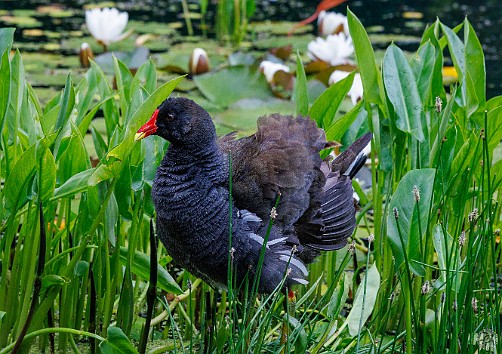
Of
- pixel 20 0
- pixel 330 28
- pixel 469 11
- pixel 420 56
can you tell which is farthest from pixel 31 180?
pixel 469 11

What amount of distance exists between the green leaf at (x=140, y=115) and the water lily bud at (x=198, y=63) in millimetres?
2478

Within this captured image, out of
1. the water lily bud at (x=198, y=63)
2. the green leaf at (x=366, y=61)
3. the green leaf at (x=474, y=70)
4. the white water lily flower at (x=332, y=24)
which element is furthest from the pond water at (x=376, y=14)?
the green leaf at (x=366, y=61)

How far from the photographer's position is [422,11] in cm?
576

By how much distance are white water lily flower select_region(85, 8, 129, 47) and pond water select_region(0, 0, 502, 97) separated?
61cm

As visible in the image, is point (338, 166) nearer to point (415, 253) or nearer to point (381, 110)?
point (381, 110)

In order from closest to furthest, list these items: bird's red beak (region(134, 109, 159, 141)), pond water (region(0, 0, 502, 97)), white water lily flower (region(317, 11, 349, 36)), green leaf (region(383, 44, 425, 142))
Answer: bird's red beak (region(134, 109, 159, 141)), green leaf (region(383, 44, 425, 142)), white water lily flower (region(317, 11, 349, 36)), pond water (region(0, 0, 502, 97))

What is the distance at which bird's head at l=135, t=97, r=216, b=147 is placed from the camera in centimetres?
188

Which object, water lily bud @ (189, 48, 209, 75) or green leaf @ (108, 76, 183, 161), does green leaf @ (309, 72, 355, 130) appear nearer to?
green leaf @ (108, 76, 183, 161)

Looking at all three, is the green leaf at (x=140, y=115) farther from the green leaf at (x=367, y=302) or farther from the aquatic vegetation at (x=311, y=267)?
the green leaf at (x=367, y=302)

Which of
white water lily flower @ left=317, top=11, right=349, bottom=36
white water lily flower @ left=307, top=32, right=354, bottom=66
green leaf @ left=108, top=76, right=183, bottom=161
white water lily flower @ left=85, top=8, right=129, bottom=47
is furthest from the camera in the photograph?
white water lily flower @ left=317, top=11, right=349, bottom=36

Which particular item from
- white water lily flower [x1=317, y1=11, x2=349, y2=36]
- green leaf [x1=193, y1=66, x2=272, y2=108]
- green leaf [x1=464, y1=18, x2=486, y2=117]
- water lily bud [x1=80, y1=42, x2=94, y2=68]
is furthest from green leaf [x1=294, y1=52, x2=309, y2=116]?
white water lily flower [x1=317, y1=11, x2=349, y2=36]

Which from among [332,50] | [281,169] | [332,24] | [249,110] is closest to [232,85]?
[249,110]

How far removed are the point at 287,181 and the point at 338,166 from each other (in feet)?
0.86

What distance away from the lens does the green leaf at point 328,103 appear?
2.20 meters
